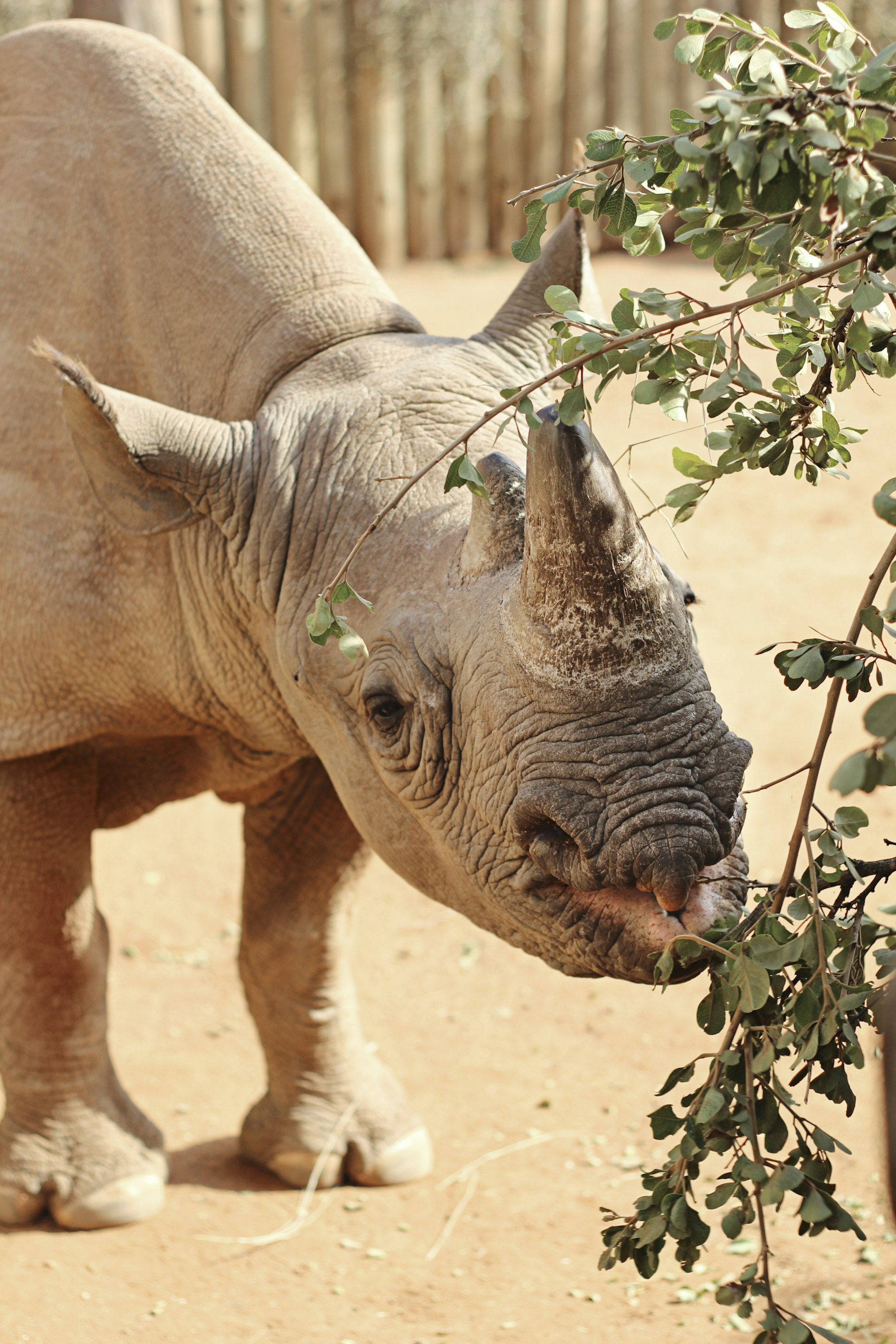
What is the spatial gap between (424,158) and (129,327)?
9.25 metres

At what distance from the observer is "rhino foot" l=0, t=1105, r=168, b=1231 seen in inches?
169

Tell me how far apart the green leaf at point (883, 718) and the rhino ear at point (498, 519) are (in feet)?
3.62

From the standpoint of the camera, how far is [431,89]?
12.6 m

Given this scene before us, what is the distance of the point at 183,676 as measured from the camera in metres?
3.83

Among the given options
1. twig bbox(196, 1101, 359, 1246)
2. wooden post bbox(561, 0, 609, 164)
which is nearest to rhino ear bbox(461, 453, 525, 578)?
twig bbox(196, 1101, 359, 1246)

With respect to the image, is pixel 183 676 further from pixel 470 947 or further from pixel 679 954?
pixel 470 947

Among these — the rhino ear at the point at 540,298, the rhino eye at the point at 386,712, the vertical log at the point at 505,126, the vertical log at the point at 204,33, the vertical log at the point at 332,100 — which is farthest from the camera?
the vertical log at the point at 505,126

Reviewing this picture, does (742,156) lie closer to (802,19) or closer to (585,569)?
(802,19)

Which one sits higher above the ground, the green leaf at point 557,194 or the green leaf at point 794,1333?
the green leaf at point 557,194

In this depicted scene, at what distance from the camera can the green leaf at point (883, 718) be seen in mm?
1747

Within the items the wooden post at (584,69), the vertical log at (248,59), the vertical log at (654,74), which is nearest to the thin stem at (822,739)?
the vertical log at (248,59)

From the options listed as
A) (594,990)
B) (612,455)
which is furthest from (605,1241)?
(612,455)

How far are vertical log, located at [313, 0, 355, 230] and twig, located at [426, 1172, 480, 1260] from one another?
905 cm

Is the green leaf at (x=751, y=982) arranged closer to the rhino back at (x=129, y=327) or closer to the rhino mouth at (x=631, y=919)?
the rhino mouth at (x=631, y=919)
